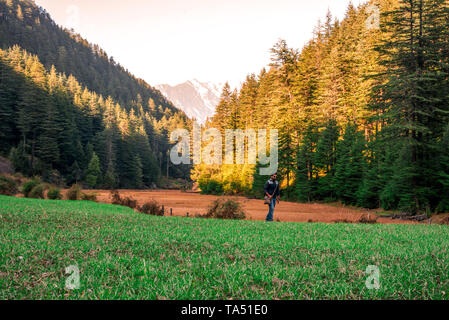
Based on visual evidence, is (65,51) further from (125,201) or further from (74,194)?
(125,201)

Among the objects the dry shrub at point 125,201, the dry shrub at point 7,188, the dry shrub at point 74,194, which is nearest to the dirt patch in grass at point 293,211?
the dry shrub at point 125,201

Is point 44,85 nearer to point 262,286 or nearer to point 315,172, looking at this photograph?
point 315,172

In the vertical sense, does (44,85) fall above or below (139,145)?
above

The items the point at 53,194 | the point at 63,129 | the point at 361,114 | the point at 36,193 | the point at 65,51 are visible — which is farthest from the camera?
the point at 65,51

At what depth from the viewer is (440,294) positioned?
3162 millimetres

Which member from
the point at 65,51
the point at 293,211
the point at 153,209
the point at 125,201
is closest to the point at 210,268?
the point at 153,209

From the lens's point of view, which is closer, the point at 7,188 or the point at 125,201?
the point at 125,201

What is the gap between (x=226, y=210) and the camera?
17.6 m

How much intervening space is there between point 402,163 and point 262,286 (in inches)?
888

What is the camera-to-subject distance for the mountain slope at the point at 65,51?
121994 mm

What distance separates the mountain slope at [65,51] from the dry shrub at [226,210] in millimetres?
116264

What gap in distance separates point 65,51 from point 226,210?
147m

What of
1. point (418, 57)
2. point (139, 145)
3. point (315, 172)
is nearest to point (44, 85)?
point (139, 145)

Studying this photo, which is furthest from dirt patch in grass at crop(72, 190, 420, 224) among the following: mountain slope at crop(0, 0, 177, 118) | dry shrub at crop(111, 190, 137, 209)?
mountain slope at crop(0, 0, 177, 118)
